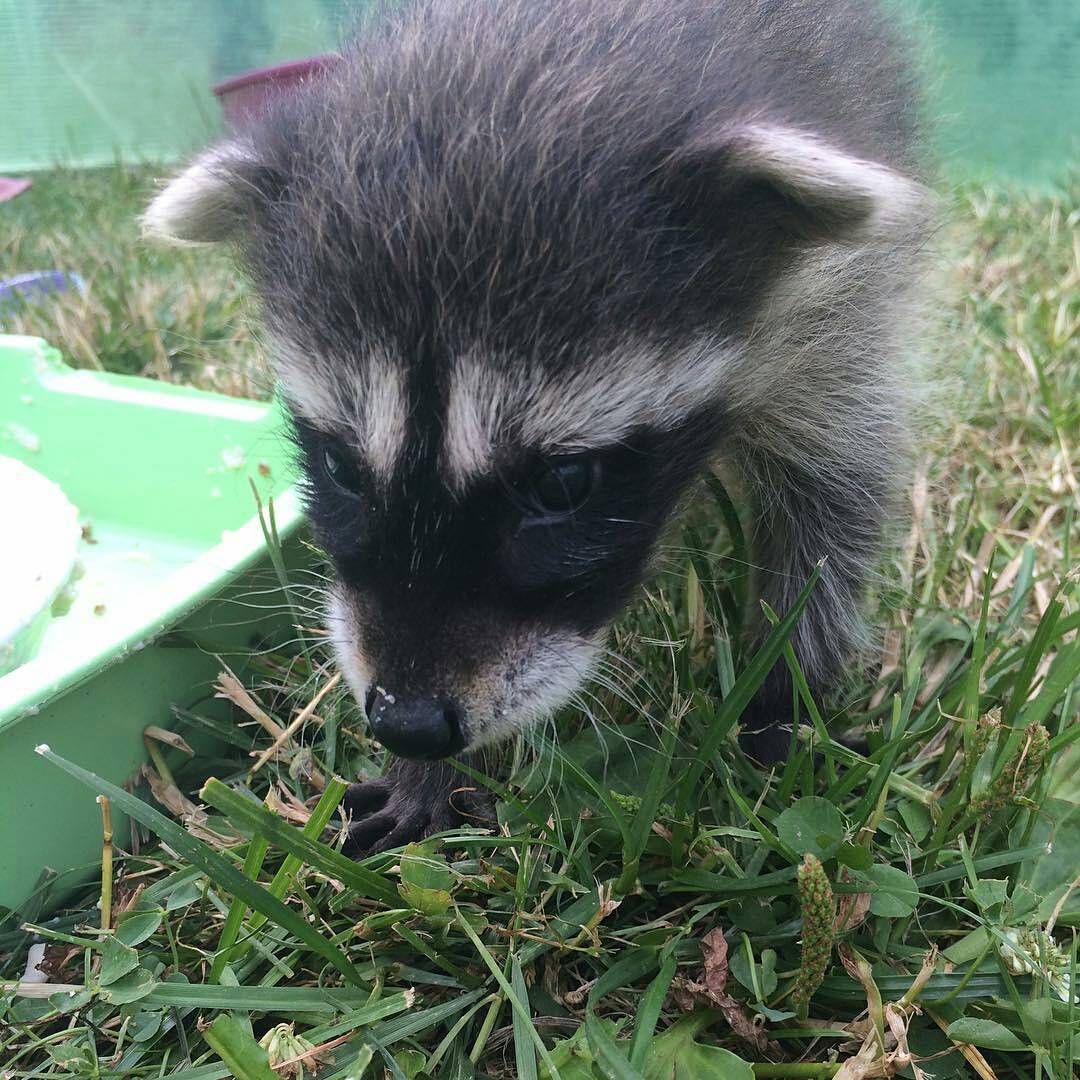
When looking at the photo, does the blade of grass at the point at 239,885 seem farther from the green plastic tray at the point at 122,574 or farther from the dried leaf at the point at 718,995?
the dried leaf at the point at 718,995

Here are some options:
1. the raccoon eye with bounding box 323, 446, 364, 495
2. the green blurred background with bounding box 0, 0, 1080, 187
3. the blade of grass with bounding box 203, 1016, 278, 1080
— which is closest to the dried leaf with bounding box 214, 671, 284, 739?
the raccoon eye with bounding box 323, 446, 364, 495

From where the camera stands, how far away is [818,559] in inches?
87.7

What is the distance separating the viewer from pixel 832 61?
6.75 feet

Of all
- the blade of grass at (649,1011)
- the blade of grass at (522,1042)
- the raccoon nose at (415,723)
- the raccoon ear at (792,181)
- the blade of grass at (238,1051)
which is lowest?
the blade of grass at (649,1011)

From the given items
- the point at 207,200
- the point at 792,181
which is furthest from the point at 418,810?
the point at 792,181

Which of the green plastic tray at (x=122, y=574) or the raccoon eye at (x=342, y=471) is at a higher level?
the raccoon eye at (x=342, y=471)

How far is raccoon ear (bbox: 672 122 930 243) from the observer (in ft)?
5.06

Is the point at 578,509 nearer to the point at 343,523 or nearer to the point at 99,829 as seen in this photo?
the point at 343,523

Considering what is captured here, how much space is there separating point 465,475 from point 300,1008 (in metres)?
0.85

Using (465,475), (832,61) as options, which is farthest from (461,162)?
(832,61)

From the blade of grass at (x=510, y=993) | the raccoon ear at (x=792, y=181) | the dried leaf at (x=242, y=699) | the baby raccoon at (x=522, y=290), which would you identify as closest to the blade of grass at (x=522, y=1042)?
the blade of grass at (x=510, y=993)

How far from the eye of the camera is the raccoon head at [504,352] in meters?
1.51

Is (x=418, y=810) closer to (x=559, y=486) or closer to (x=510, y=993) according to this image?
(x=510, y=993)

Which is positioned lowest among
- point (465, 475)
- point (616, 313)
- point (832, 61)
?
point (465, 475)
